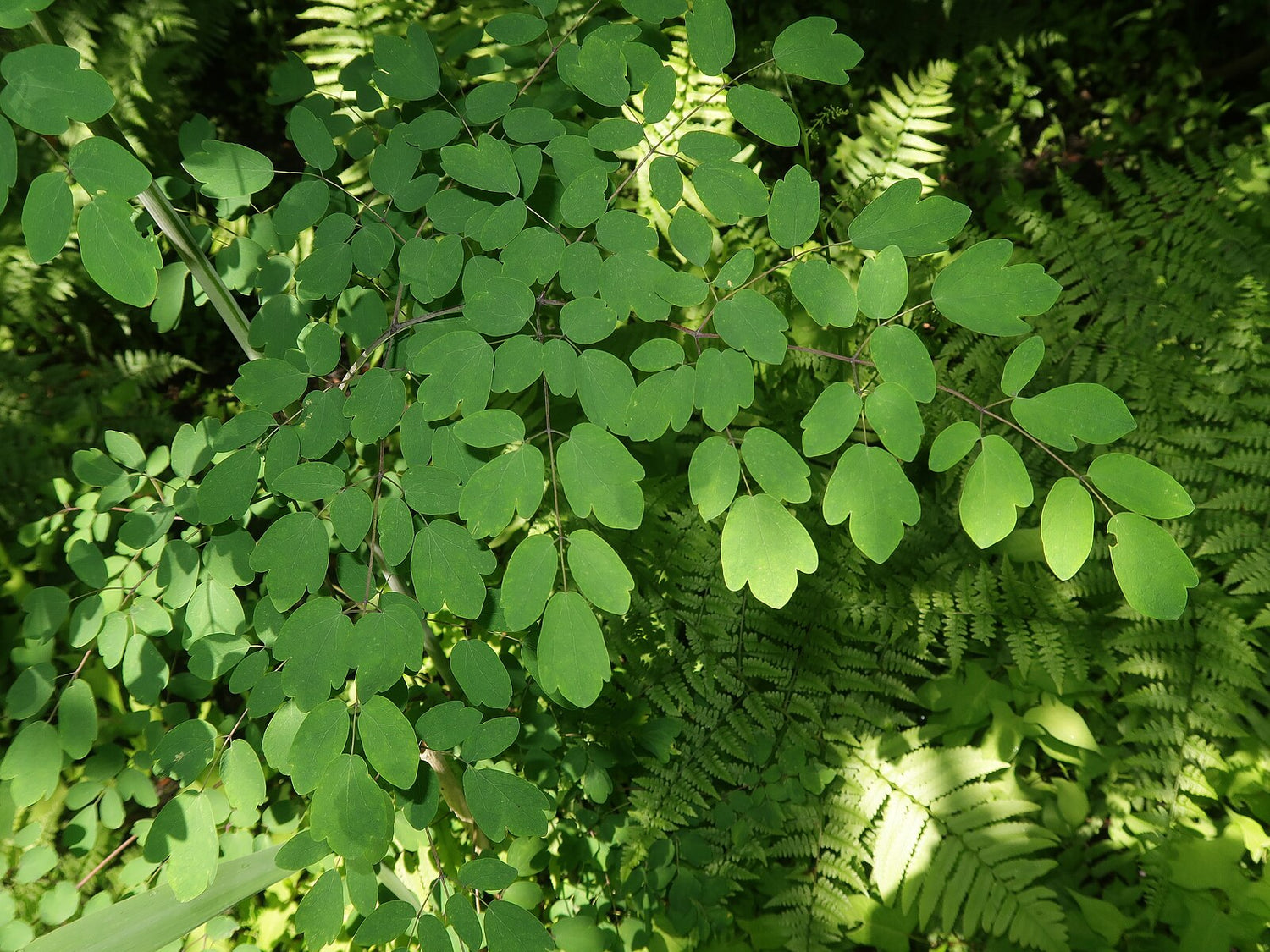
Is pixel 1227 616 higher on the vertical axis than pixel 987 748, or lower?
higher

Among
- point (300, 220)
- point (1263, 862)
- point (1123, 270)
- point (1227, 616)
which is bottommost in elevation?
point (1263, 862)

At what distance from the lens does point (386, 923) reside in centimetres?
96

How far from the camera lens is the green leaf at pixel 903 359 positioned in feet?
2.56

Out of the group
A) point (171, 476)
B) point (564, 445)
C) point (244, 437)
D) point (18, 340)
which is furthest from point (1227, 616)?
point (18, 340)

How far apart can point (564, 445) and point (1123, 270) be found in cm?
200

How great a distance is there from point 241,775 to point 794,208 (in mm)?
972

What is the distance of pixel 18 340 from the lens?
2.81 m

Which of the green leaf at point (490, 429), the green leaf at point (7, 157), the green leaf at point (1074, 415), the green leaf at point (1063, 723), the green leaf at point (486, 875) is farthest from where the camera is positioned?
the green leaf at point (1063, 723)

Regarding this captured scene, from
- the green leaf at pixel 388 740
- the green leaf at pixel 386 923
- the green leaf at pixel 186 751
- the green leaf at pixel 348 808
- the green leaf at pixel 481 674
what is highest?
the green leaf at pixel 388 740

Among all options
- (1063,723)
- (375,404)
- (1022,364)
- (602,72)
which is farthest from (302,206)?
(1063,723)

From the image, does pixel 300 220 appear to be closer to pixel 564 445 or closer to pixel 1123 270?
pixel 564 445

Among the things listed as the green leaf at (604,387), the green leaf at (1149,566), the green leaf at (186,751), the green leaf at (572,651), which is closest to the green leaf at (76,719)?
the green leaf at (186,751)

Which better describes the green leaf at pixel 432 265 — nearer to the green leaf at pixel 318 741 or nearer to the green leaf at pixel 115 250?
the green leaf at pixel 115 250

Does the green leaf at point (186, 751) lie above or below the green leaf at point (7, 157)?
below
